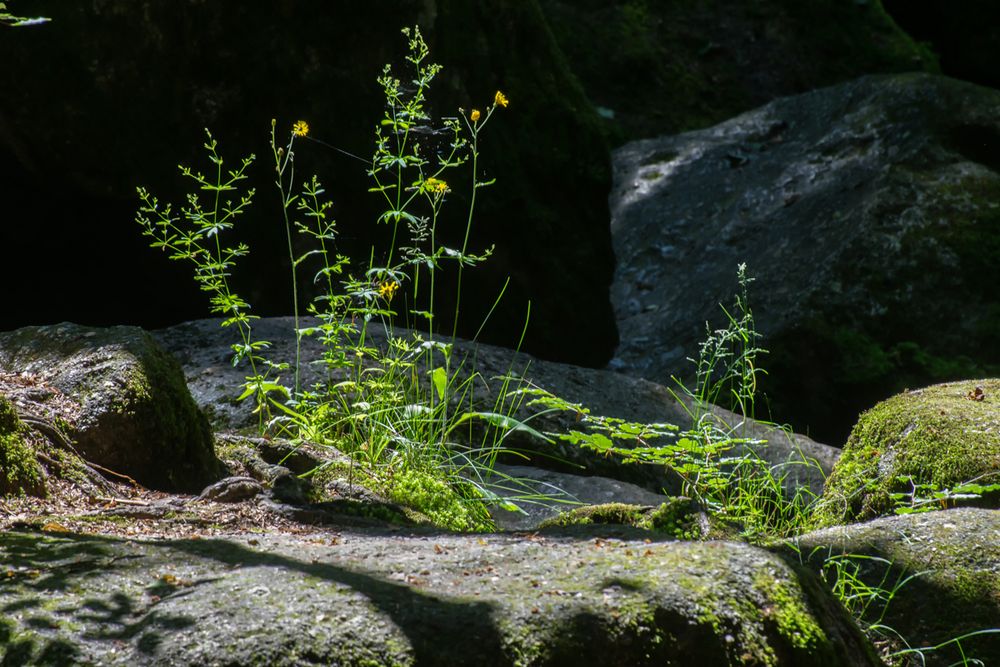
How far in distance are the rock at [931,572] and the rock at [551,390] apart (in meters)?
1.34

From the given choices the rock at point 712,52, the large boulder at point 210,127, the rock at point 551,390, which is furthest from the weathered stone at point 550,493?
the rock at point 712,52

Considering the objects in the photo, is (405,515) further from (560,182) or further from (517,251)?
(560,182)

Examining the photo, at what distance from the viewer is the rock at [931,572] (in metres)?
2.80

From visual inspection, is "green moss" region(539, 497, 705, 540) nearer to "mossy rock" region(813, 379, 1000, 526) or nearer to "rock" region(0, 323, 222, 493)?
"mossy rock" region(813, 379, 1000, 526)

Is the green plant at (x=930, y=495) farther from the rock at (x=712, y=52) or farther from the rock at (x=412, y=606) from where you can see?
the rock at (x=712, y=52)

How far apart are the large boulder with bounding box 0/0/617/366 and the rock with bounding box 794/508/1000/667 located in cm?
357

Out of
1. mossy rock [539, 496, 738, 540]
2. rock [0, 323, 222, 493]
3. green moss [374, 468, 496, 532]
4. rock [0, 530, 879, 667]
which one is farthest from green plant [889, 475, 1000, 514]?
rock [0, 323, 222, 493]

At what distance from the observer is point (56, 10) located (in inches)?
215

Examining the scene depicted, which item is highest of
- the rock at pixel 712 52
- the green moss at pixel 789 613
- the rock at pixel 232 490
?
the rock at pixel 712 52

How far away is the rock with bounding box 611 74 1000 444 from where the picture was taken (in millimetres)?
7031

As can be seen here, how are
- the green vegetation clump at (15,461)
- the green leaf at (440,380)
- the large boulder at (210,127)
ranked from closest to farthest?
the green vegetation clump at (15,461) < the green leaf at (440,380) < the large boulder at (210,127)

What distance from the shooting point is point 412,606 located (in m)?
1.95

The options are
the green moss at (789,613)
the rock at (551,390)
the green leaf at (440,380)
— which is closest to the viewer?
the green moss at (789,613)

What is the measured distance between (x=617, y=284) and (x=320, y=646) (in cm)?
757
